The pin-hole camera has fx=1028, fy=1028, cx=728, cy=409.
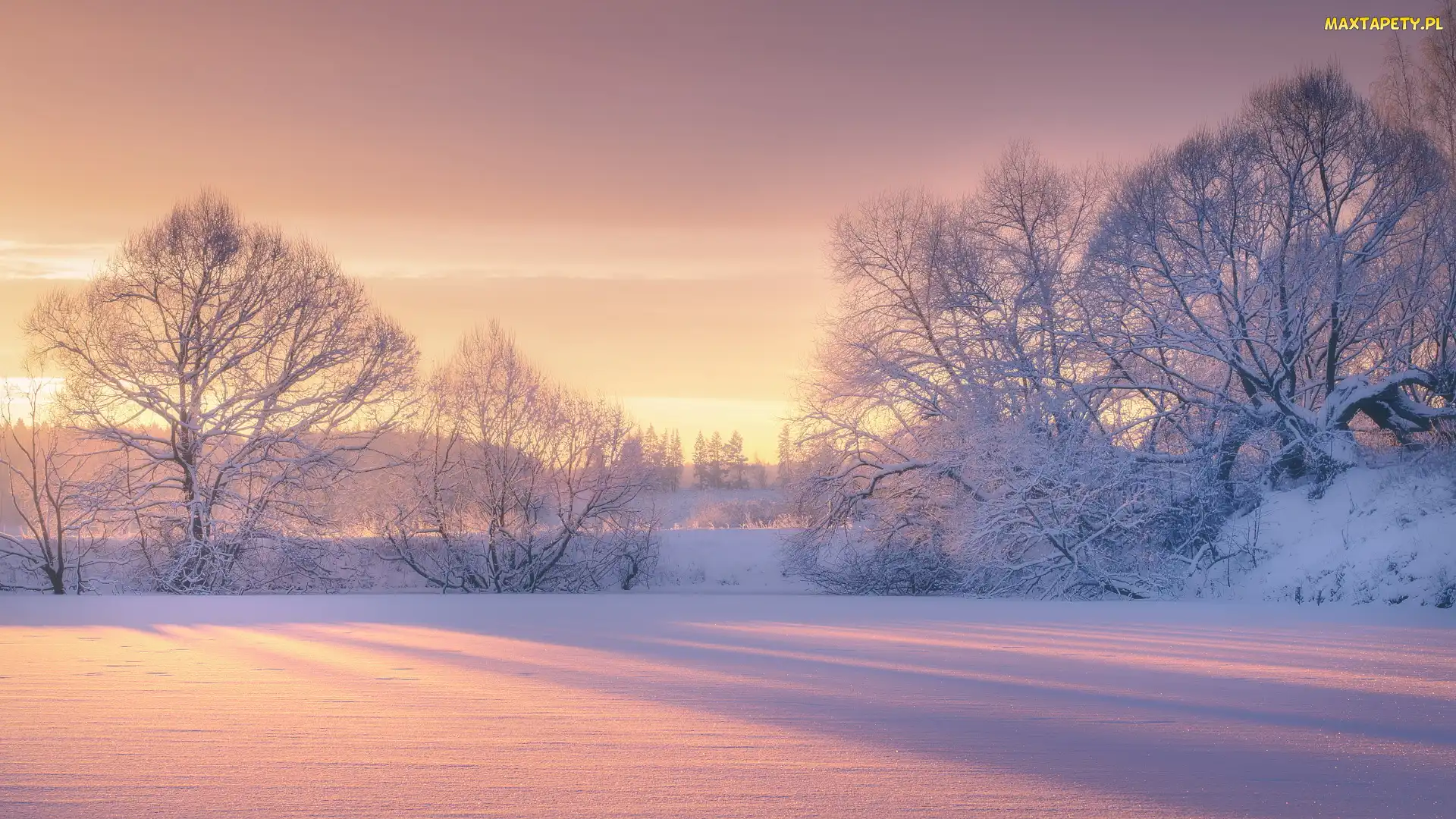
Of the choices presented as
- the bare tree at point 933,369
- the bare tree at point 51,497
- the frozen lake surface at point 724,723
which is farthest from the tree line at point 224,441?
the frozen lake surface at point 724,723

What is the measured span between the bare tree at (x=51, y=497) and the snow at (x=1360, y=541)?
2322 centimetres

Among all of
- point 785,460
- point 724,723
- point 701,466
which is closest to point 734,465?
point 701,466

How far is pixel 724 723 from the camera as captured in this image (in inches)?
199

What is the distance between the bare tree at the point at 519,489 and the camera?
1027 inches

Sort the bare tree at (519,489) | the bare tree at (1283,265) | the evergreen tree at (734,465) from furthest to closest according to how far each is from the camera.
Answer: the evergreen tree at (734,465), the bare tree at (519,489), the bare tree at (1283,265)

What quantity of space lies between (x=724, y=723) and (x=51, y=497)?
919 inches

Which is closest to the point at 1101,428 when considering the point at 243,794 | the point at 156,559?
the point at 243,794

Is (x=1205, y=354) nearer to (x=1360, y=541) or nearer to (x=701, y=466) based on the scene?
(x=1360, y=541)

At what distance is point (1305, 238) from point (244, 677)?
19.1 metres

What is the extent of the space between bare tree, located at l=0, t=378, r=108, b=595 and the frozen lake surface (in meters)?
15.0

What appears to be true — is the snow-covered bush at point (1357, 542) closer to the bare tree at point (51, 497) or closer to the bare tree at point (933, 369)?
the bare tree at point (933, 369)

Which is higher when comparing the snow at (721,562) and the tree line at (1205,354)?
the tree line at (1205,354)

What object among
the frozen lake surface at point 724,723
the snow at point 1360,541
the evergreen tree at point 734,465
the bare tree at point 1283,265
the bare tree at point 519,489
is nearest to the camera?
the frozen lake surface at point 724,723

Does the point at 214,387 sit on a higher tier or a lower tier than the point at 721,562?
higher
